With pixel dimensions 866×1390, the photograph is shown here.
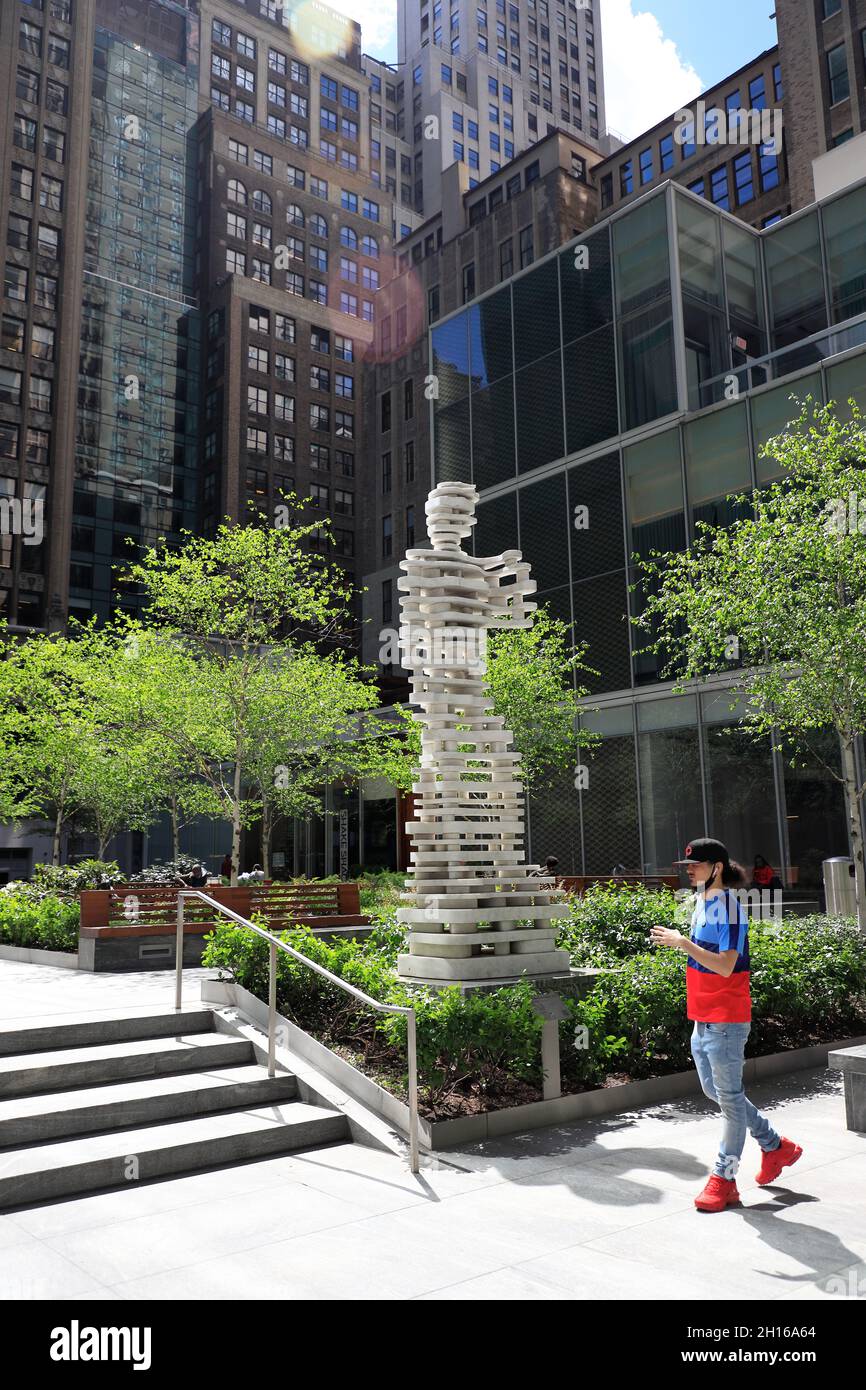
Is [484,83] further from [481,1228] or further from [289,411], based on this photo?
[481,1228]

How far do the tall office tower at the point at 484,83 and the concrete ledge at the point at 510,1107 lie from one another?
92.6 metres

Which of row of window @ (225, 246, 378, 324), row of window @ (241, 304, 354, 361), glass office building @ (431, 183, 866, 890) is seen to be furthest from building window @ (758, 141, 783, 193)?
row of window @ (241, 304, 354, 361)

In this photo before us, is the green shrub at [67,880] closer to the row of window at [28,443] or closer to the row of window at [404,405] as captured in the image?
the row of window at [28,443]

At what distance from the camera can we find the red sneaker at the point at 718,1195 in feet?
18.5

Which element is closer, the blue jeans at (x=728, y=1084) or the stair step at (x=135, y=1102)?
the blue jeans at (x=728, y=1084)

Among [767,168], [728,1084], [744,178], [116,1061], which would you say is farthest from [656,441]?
[744,178]

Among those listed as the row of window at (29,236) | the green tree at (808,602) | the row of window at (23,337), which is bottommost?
the green tree at (808,602)

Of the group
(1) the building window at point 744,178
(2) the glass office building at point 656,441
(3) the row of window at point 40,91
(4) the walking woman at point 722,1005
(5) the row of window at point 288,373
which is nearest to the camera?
(4) the walking woman at point 722,1005

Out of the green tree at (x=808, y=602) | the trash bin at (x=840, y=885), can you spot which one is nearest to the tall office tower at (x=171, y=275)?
the trash bin at (x=840, y=885)

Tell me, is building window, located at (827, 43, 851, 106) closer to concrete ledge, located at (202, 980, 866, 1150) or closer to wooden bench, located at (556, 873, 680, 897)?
wooden bench, located at (556, 873, 680, 897)

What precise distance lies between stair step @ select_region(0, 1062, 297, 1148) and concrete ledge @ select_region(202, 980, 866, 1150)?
0.41 m

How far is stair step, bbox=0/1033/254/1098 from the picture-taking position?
770 cm

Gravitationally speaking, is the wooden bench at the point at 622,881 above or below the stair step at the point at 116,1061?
above
